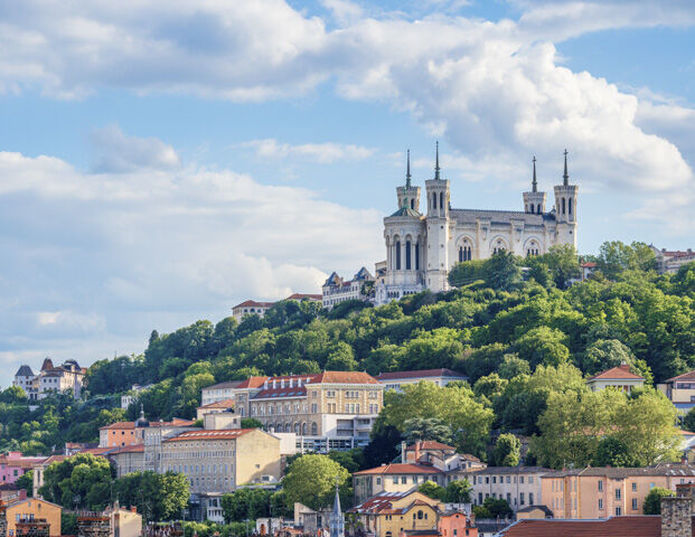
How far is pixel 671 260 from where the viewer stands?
536ft

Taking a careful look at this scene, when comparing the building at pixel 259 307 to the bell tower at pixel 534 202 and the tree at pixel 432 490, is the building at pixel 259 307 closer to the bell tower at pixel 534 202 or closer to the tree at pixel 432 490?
the bell tower at pixel 534 202

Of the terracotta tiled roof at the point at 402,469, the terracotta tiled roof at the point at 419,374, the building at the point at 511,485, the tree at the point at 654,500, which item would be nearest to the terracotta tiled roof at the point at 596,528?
the tree at the point at 654,500

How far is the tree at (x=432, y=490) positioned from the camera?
95.4 metres

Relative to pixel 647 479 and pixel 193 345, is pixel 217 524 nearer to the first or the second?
pixel 647 479

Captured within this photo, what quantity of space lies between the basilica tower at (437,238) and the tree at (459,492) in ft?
213

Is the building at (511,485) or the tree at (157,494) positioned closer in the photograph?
the building at (511,485)

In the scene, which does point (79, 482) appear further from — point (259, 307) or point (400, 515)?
point (259, 307)

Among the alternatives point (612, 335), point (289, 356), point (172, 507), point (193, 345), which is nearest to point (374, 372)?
point (289, 356)

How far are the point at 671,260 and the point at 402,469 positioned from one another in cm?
6998

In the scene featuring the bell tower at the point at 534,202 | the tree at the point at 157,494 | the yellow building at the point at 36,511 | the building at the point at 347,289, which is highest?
the bell tower at the point at 534,202

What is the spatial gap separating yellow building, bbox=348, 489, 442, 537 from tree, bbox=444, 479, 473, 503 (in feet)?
4.38

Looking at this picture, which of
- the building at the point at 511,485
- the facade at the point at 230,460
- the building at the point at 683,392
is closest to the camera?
the building at the point at 511,485

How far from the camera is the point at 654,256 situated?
160 m

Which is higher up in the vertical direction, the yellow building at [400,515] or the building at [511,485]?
the building at [511,485]
